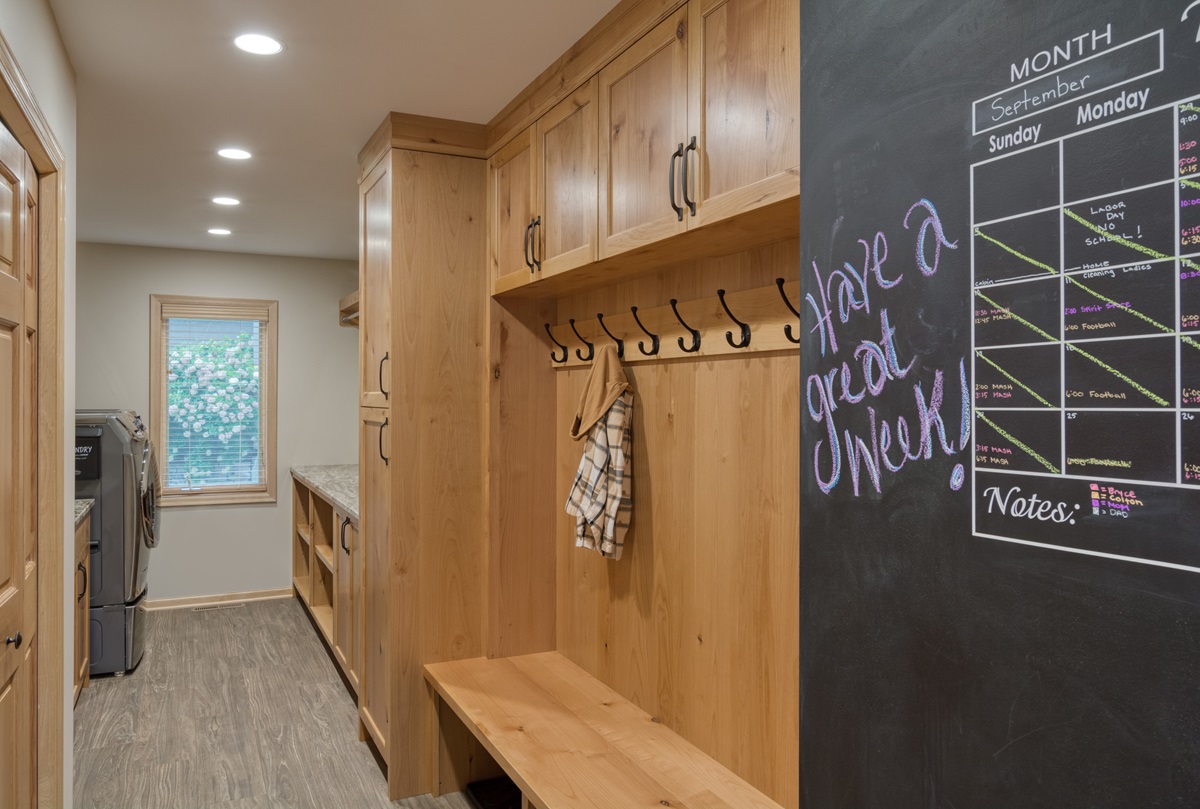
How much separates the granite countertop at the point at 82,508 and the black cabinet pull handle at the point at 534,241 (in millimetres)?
2391

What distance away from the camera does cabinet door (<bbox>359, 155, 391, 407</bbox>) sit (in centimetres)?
294

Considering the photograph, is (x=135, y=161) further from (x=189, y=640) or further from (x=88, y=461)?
(x=189, y=640)

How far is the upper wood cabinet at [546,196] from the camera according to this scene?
2.30 metres

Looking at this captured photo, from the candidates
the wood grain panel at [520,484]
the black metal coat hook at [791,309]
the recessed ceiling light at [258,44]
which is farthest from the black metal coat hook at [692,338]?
the recessed ceiling light at [258,44]

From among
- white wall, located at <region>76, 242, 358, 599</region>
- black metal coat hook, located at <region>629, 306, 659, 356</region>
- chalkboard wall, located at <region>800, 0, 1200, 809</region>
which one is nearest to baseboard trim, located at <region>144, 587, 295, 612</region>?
white wall, located at <region>76, 242, 358, 599</region>

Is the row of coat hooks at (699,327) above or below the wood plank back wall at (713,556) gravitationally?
above

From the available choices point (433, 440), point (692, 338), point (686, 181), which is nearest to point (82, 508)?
point (433, 440)

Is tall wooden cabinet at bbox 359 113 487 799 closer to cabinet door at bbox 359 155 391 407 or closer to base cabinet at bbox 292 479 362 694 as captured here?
cabinet door at bbox 359 155 391 407

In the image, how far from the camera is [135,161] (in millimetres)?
3463

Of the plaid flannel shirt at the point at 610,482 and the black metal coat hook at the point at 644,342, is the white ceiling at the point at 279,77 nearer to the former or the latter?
the black metal coat hook at the point at 644,342

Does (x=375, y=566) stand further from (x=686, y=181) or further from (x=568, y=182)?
(x=686, y=181)

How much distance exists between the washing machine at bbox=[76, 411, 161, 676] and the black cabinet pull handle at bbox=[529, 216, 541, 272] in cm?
267

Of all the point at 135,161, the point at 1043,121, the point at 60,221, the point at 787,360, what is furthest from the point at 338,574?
the point at 1043,121

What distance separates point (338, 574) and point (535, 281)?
2.09 metres
